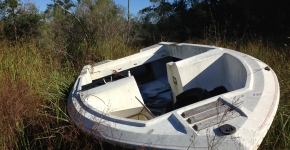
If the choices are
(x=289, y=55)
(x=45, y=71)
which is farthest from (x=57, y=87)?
(x=289, y=55)

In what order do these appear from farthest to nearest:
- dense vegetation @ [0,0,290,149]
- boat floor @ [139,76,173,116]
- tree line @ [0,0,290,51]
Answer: tree line @ [0,0,290,51] < boat floor @ [139,76,173,116] < dense vegetation @ [0,0,290,149]

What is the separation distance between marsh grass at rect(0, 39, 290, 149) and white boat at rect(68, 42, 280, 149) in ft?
0.63

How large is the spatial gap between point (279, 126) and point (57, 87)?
2727 mm

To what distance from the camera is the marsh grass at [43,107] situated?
8.23ft

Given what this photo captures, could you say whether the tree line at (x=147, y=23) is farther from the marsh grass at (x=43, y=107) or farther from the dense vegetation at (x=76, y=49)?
the marsh grass at (x=43, y=107)

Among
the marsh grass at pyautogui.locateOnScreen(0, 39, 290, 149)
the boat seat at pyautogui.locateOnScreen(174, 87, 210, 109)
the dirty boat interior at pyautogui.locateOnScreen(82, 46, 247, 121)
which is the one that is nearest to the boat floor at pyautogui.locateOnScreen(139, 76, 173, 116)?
the dirty boat interior at pyautogui.locateOnScreen(82, 46, 247, 121)

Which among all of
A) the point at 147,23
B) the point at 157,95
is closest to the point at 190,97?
the point at 157,95

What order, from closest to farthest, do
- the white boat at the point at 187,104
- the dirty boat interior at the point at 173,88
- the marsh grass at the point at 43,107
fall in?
the white boat at the point at 187,104 → the marsh grass at the point at 43,107 → the dirty boat interior at the point at 173,88

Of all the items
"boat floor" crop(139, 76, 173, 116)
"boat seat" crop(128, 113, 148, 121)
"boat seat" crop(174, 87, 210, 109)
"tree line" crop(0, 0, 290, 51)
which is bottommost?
"boat floor" crop(139, 76, 173, 116)

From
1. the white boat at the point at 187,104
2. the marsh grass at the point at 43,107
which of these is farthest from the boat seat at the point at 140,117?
the marsh grass at the point at 43,107

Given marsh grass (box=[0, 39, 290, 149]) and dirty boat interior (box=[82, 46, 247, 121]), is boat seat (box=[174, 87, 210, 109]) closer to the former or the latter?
dirty boat interior (box=[82, 46, 247, 121])

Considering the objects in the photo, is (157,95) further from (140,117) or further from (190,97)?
(140,117)

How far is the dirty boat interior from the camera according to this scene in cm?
298

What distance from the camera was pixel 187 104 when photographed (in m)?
3.09
